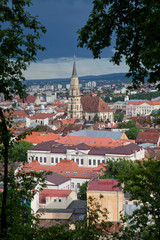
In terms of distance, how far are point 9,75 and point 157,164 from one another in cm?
495

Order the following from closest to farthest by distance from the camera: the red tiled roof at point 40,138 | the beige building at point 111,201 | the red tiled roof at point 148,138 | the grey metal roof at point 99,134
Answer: the beige building at point 111,201
the red tiled roof at point 40,138
the grey metal roof at point 99,134
the red tiled roof at point 148,138

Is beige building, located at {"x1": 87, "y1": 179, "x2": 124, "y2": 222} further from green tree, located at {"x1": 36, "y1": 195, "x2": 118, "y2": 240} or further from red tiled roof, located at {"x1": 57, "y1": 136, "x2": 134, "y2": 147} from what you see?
red tiled roof, located at {"x1": 57, "y1": 136, "x2": 134, "y2": 147}

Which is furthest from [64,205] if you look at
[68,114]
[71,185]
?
[68,114]

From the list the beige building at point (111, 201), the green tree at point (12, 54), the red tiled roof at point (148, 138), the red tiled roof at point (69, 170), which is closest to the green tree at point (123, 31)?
the green tree at point (12, 54)

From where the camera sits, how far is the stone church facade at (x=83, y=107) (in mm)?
133875

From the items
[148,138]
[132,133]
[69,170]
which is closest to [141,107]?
[132,133]

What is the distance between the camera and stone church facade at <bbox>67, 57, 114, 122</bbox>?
134 meters

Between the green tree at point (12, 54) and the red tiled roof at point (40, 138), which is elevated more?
the green tree at point (12, 54)

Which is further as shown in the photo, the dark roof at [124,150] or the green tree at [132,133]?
the green tree at [132,133]

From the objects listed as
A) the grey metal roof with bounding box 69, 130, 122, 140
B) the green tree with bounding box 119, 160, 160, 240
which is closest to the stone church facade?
the grey metal roof with bounding box 69, 130, 122, 140

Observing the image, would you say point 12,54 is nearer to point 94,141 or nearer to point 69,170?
point 69,170

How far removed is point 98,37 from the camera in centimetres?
1031

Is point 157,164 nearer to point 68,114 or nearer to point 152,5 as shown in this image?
point 152,5

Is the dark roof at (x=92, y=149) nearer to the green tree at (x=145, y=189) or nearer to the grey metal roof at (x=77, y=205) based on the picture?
the grey metal roof at (x=77, y=205)
